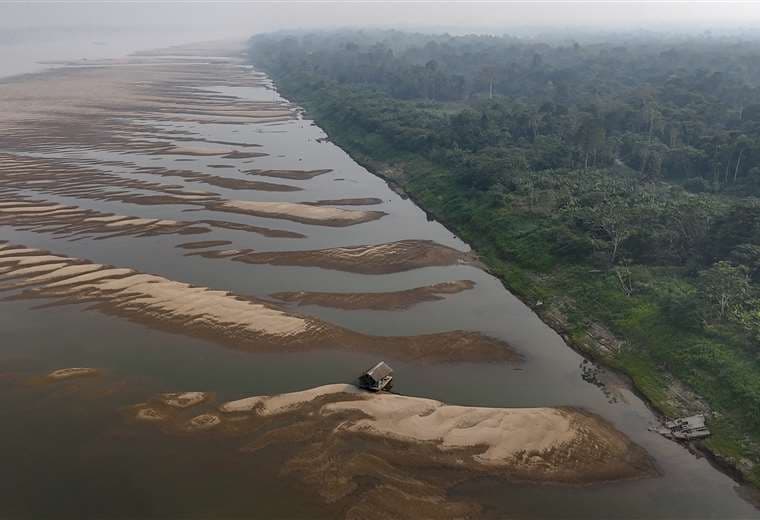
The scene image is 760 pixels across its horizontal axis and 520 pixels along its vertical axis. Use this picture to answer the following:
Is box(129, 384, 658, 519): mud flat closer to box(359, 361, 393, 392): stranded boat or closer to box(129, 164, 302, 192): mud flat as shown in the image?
box(359, 361, 393, 392): stranded boat

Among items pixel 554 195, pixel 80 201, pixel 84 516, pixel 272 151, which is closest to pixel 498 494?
pixel 84 516

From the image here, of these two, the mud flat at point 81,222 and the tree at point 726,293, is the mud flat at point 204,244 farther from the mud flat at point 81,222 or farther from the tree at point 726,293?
the tree at point 726,293

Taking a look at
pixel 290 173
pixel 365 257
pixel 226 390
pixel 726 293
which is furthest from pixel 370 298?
pixel 290 173

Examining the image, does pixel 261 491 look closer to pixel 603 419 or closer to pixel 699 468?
pixel 603 419

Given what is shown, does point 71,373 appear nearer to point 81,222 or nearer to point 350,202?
point 81,222

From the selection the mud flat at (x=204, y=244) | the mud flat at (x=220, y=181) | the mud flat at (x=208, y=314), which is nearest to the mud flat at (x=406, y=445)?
the mud flat at (x=208, y=314)

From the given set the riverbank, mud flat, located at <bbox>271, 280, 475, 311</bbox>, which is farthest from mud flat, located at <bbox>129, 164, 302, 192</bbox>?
mud flat, located at <bbox>271, 280, 475, 311</bbox>
